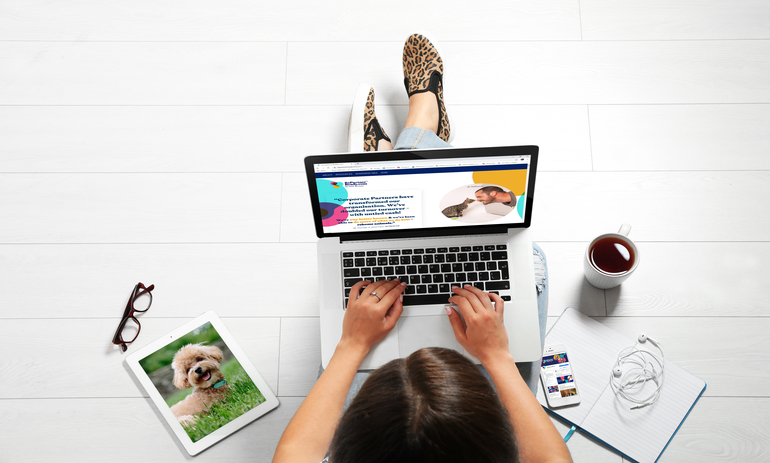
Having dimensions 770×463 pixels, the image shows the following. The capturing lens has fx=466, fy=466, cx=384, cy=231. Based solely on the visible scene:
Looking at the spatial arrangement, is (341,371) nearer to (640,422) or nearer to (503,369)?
(503,369)

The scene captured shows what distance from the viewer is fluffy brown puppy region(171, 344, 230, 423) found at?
1.17 metres

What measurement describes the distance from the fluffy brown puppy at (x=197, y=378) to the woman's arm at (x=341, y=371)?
1.46ft

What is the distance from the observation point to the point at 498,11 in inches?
55.1

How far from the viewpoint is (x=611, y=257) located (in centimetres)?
110

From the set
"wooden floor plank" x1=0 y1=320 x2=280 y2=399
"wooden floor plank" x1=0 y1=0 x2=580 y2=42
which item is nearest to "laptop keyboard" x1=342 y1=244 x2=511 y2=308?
"wooden floor plank" x1=0 y1=320 x2=280 y2=399

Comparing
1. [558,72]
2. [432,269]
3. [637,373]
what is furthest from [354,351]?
[558,72]

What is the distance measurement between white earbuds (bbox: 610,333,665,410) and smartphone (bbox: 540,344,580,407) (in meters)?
0.10

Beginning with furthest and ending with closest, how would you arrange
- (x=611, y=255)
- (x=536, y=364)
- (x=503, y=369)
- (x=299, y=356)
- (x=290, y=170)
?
1. (x=290, y=170)
2. (x=299, y=356)
3. (x=611, y=255)
4. (x=536, y=364)
5. (x=503, y=369)

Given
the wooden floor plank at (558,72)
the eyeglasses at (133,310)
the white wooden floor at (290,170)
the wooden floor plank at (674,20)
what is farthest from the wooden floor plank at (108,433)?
the wooden floor plank at (674,20)

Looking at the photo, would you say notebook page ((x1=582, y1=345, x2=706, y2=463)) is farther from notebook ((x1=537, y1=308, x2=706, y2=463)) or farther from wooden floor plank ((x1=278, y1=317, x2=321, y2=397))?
wooden floor plank ((x1=278, y1=317, x2=321, y2=397))

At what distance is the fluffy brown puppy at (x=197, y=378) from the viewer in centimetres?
117

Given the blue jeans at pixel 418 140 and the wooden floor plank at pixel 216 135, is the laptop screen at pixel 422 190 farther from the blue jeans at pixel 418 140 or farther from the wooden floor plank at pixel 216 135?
the wooden floor plank at pixel 216 135

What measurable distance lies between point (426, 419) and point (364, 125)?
0.90 m

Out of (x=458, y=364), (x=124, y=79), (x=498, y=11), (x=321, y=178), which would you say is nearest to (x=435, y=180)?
(x=321, y=178)
